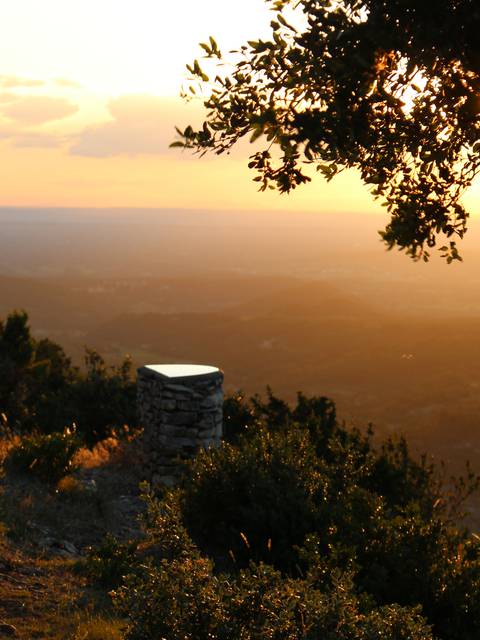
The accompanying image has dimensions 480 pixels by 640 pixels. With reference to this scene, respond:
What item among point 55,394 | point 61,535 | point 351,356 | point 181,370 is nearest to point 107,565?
point 61,535

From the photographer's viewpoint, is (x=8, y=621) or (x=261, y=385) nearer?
(x=8, y=621)

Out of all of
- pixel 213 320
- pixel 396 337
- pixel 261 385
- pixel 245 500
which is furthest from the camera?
pixel 213 320

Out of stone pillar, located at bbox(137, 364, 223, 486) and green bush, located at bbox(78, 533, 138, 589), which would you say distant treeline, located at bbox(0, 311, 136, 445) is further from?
green bush, located at bbox(78, 533, 138, 589)

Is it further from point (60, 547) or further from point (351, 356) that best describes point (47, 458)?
point (351, 356)

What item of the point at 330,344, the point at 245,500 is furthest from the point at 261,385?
the point at 245,500

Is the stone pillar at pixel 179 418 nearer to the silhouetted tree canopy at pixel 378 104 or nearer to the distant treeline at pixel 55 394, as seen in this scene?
the distant treeline at pixel 55 394

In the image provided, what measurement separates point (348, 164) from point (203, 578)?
3.82 metres

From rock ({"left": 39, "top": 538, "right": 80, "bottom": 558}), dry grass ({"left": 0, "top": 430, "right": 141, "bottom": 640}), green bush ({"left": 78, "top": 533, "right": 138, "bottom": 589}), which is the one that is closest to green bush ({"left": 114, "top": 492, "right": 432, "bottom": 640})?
dry grass ({"left": 0, "top": 430, "right": 141, "bottom": 640})

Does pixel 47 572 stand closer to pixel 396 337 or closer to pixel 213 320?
pixel 396 337

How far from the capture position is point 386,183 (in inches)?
270

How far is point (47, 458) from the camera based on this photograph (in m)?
11.8

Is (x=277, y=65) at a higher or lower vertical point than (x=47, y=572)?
higher

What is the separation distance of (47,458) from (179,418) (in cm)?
268

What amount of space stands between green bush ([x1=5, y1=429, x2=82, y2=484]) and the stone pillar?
6.34ft
